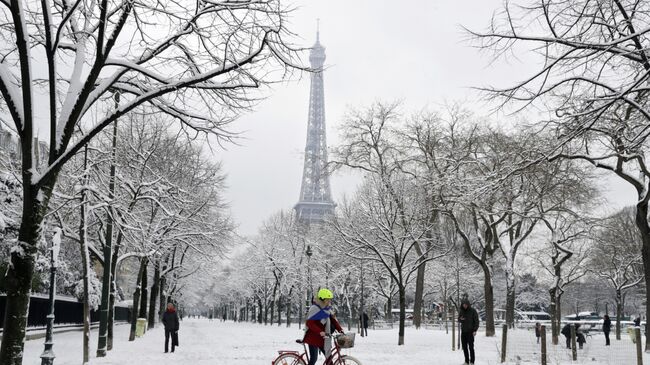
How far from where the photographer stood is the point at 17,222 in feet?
67.4

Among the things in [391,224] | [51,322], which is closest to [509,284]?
[391,224]

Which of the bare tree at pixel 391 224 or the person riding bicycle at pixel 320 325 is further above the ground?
the bare tree at pixel 391 224

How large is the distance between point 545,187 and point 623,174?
6.90m

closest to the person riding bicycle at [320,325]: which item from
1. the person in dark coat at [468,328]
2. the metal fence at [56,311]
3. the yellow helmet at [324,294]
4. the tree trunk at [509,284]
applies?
the yellow helmet at [324,294]

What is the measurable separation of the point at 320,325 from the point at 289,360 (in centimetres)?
98

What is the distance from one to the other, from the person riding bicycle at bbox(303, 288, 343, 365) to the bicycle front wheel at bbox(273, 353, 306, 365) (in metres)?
0.23

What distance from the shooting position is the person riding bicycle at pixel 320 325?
420 inches

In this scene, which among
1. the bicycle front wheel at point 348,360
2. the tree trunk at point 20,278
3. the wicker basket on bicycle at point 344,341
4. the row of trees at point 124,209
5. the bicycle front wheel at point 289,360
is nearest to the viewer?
the tree trunk at point 20,278

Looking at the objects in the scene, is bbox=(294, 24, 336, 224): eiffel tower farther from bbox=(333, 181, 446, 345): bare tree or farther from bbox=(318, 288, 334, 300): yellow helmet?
bbox=(318, 288, 334, 300): yellow helmet

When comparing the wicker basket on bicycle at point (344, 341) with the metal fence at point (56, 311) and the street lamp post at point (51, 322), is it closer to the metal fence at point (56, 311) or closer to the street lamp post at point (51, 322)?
the street lamp post at point (51, 322)

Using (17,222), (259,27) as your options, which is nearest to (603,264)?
(17,222)

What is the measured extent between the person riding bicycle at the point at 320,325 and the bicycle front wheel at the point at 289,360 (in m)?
0.23

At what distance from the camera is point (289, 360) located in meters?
11.4

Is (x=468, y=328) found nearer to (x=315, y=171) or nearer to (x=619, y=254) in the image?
(x=619, y=254)
